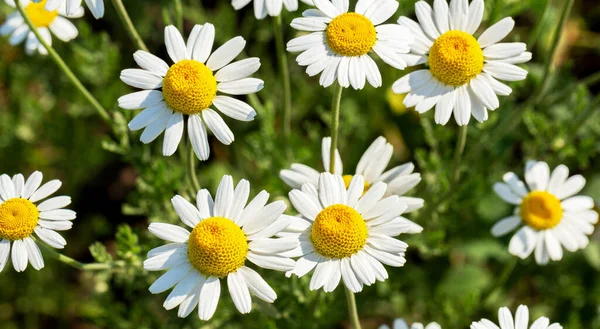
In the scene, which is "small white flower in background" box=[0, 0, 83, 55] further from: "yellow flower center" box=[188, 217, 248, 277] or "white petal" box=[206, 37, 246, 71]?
"yellow flower center" box=[188, 217, 248, 277]

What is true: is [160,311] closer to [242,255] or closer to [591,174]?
[242,255]

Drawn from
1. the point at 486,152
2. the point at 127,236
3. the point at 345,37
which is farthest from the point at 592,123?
the point at 127,236

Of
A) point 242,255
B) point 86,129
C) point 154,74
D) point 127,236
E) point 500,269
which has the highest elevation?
point 154,74

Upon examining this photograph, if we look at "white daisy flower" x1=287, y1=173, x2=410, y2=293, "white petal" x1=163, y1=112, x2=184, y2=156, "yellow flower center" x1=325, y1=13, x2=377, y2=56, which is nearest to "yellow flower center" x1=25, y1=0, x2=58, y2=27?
"white petal" x1=163, y1=112, x2=184, y2=156

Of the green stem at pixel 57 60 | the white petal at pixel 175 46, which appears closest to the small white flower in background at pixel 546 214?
the white petal at pixel 175 46

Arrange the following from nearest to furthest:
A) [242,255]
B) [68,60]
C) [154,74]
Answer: [242,255] < [154,74] < [68,60]

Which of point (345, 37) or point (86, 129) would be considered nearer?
point (345, 37)
